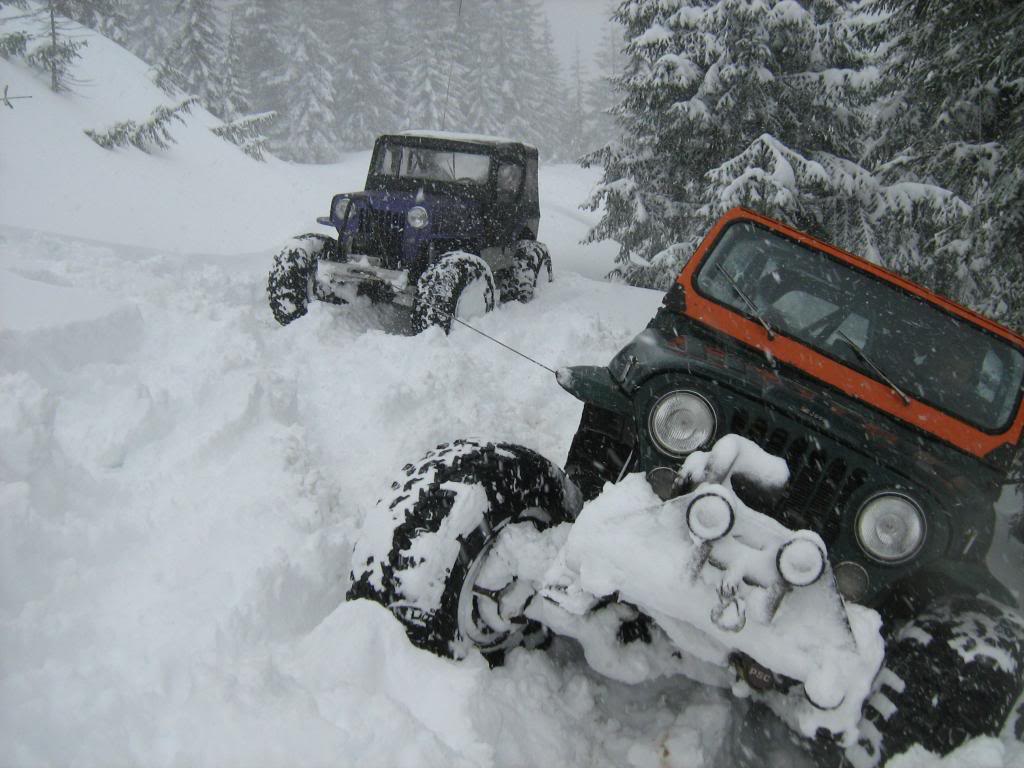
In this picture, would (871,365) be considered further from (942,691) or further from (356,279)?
(356,279)

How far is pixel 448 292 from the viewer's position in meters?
6.55

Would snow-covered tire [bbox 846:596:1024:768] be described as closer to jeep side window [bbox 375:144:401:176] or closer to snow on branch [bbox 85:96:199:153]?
jeep side window [bbox 375:144:401:176]

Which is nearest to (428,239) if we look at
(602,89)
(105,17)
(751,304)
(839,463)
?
(751,304)

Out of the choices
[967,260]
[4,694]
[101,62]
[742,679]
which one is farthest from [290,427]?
[101,62]

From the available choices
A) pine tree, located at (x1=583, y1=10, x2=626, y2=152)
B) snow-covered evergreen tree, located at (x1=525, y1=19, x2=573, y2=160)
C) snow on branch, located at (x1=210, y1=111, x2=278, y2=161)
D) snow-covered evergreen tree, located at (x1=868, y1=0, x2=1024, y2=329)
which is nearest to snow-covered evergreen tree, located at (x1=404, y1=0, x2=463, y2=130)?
snow-covered evergreen tree, located at (x1=525, y1=19, x2=573, y2=160)

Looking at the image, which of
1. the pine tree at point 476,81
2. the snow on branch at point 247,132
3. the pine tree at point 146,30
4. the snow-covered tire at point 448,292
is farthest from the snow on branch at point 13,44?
the pine tree at point 146,30

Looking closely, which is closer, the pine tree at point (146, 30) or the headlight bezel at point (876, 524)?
the headlight bezel at point (876, 524)

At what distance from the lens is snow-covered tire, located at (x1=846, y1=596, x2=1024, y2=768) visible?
78.3 inches

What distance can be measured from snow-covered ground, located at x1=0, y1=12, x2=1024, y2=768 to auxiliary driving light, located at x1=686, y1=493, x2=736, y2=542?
3.09ft

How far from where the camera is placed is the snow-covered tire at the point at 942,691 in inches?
78.3

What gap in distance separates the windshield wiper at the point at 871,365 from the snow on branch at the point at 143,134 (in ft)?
44.1

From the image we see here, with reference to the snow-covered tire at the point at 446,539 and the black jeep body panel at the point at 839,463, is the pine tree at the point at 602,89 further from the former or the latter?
the snow-covered tire at the point at 446,539

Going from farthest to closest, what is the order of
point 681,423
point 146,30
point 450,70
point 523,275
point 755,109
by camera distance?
point 146,30 < point 450,70 < point 755,109 < point 523,275 < point 681,423

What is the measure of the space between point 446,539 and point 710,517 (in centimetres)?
96
